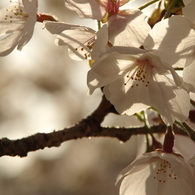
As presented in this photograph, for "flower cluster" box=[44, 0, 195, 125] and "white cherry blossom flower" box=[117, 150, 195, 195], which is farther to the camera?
"white cherry blossom flower" box=[117, 150, 195, 195]

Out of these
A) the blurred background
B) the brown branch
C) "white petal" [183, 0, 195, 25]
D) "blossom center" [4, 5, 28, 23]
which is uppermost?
"white petal" [183, 0, 195, 25]

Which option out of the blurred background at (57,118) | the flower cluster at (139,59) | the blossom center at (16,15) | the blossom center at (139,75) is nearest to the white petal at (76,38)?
the flower cluster at (139,59)

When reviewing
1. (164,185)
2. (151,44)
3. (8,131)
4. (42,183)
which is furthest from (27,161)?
(151,44)

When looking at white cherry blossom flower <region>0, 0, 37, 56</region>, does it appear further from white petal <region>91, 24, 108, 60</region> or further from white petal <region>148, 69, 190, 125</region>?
white petal <region>148, 69, 190, 125</region>

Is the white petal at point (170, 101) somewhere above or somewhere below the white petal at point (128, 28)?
below

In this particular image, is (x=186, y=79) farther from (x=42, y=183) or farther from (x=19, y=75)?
(x=42, y=183)

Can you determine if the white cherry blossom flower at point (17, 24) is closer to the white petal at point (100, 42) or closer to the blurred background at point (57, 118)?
the white petal at point (100, 42)

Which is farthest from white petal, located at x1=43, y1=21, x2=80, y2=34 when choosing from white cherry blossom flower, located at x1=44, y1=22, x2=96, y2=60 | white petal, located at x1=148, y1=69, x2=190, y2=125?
white petal, located at x1=148, y1=69, x2=190, y2=125
